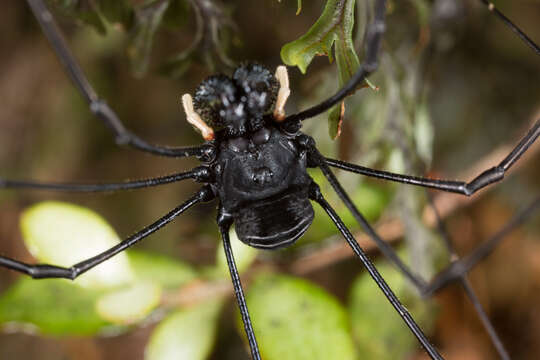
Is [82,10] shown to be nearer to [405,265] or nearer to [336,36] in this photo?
[336,36]

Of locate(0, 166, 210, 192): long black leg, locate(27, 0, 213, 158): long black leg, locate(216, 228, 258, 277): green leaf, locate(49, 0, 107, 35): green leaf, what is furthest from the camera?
locate(216, 228, 258, 277): green leaf

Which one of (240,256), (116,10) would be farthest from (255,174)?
(116,10)

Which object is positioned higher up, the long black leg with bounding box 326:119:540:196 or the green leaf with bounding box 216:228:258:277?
the green leaf with bounding box 216:228:258:277

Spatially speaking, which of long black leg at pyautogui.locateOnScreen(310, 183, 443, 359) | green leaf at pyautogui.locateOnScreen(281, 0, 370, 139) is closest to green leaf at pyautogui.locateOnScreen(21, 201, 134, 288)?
long black leg at pyautogui.locateOnScreen(310, 183, 443, 359)

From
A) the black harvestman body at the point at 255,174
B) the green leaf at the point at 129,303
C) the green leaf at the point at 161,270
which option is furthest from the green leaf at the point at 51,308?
the black harvestman body at the point at 255,174

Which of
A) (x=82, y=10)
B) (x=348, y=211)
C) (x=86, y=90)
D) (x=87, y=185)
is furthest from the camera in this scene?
(x=348, y=211)

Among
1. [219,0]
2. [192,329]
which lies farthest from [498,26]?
[192,329]

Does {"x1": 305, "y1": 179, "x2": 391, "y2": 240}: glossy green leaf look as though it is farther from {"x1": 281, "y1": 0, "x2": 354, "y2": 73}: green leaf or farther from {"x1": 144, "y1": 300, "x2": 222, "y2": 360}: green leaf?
{"x1": 281, "y1": 0, "x2": 354, "y2": 73}: green leaf
